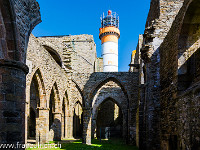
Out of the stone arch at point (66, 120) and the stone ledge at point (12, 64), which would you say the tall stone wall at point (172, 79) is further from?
the stone arch at point (66, 120)

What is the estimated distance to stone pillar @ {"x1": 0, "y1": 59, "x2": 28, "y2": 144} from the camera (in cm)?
375

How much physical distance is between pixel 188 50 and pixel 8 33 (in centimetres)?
417

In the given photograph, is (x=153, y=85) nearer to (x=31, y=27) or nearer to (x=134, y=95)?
(x=31, y=27)

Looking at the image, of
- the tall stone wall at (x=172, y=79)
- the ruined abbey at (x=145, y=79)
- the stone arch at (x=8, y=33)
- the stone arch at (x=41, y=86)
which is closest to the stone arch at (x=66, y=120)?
the ruined abbey at (x=145, y=79)

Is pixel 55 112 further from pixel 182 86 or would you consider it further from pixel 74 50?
pixel 182 86

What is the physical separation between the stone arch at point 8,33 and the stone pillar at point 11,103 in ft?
0.60

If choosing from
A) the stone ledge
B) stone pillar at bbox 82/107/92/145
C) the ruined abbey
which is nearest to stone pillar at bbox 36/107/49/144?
the ruined abbey

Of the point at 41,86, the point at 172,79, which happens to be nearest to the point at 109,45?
the point at 41,86

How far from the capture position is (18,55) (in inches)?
158

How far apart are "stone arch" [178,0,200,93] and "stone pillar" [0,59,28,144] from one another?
3712 millimetres

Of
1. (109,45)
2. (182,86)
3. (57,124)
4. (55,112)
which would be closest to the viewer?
(182,86)

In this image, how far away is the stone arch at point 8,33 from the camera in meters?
3.94

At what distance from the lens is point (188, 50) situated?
5.42 meters

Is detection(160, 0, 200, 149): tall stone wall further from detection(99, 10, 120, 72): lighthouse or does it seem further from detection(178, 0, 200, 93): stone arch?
detection(99, 10, 120, 72): lighthouse
